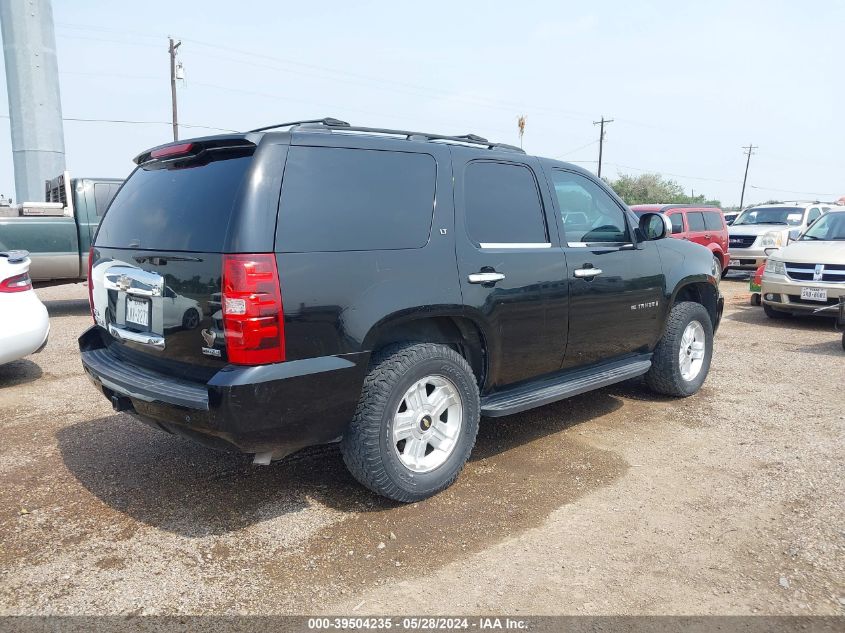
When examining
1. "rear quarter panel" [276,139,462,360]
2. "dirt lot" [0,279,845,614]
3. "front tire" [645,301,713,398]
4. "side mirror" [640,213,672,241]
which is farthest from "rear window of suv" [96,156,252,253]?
"front tire" [645,301,713,398]

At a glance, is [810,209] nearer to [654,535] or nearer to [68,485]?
[654,535]

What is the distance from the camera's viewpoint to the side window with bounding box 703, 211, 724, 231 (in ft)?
46.0

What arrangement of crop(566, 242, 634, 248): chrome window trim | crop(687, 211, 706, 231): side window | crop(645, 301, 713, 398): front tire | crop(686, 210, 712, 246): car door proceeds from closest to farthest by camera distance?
1. crop(566, 242, 634, 248): chrome window trim
2. crop(645, 301, 713, 398): front tire
3. crop(686, 210, 712, 246): car door
4. crop(687, 211, 706, 231): side window

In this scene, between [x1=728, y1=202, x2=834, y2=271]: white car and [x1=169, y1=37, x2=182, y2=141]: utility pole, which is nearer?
[x1=728, y1=202, x2=834, y2=271]: white car

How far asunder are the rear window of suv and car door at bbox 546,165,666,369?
2.20 meters

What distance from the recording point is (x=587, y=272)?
13.9ft

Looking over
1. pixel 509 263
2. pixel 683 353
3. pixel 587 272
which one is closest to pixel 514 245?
pixel 509 263

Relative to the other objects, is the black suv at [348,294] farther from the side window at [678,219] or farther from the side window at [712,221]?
the side window at [712,221]

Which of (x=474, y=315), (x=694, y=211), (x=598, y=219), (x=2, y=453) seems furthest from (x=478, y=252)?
(x=694, y=211)

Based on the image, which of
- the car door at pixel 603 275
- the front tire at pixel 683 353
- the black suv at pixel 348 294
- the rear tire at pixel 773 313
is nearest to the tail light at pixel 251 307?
the black suv at pixel 348 294

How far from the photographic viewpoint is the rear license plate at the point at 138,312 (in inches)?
126

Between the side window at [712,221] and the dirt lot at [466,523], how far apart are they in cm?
973

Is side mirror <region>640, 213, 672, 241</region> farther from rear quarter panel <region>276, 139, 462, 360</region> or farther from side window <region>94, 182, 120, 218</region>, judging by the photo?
side window <region>94, 182, 120, 218</region>

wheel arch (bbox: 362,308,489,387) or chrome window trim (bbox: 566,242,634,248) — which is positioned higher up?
chrome window trim (bbox: 566,242,634,248)
